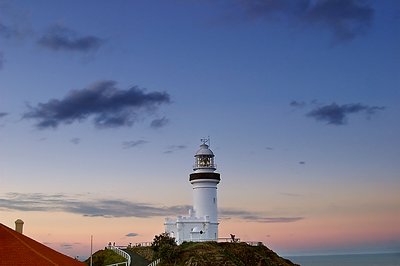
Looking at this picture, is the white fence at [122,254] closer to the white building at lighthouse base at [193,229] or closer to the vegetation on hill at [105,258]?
the vegetation on hill at [105,258]

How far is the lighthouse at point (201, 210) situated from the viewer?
57.0 meters

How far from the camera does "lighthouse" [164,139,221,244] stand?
57031 millimetres

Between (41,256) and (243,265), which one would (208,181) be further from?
(41,256)

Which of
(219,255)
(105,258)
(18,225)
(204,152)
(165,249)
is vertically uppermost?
(204,152)

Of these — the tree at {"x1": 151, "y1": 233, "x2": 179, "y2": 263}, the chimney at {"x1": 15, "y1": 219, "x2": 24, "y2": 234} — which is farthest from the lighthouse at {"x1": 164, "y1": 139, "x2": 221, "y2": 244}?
the chimney at {"x1": 15, "y1": 219, "x2": 24, "y2": 234}

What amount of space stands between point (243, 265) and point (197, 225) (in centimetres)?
780

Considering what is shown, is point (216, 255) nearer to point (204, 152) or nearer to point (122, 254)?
point (122, 254)

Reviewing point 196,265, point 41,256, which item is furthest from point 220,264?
point 41,256

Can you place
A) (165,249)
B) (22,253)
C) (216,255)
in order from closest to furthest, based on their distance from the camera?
(22,253) → (165,249) → (216,255)

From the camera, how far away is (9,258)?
91.7 ft

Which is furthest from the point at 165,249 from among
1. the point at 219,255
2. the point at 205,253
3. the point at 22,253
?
the point at 22,253

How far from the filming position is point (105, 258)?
50062mm

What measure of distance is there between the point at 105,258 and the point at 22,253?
73.0ft

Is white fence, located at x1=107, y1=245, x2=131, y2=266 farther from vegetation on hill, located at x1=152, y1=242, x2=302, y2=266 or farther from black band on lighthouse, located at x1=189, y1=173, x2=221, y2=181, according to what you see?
black band on lighthouse, located at x1=189, y1=173, x2=221, y2=181
